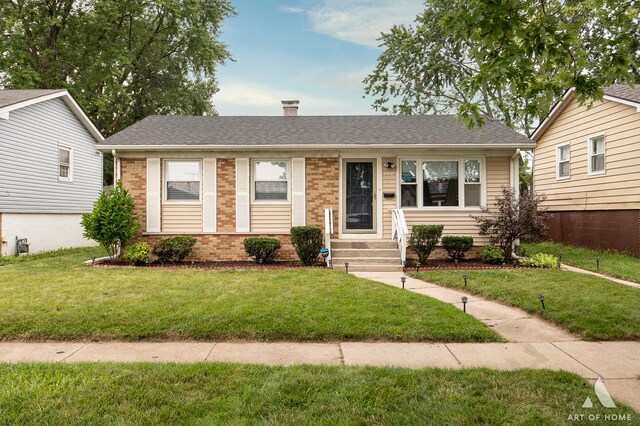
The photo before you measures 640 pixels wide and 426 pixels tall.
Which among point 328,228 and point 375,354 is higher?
point 328,228

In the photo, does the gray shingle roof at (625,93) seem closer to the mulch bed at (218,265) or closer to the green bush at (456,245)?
the green bush at (456,245)

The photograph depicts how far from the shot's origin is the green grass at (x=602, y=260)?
8.05m

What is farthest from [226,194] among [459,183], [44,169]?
[44,169]

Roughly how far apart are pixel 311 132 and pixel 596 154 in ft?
29.6

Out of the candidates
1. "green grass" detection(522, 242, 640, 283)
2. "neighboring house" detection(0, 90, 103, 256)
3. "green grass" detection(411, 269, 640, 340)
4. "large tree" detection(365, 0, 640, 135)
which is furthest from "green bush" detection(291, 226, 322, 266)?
"neighboring house" detection(0, 90, 103, 256)

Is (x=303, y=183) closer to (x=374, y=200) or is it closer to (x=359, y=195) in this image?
(x=359, y=195)

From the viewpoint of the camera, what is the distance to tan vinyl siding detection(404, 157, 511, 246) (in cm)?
1069

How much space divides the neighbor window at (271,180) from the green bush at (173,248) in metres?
2.21

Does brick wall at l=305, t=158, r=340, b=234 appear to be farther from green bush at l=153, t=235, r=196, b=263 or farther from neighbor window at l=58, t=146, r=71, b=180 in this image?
neighbor window at l=58, t=146, r=71, b=180

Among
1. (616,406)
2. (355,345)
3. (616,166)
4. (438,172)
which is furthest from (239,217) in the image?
(616,166)

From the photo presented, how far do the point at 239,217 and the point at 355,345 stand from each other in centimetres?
714

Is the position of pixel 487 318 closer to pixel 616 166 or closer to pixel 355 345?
pixel 355 345

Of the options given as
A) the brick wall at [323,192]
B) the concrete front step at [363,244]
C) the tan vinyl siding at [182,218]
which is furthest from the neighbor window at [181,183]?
the concrete front step at [363,244]

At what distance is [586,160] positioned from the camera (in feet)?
41.2
